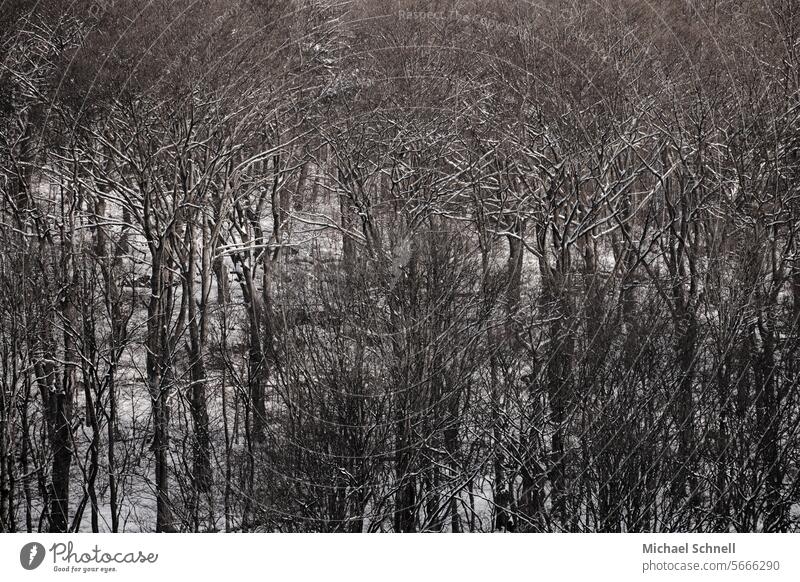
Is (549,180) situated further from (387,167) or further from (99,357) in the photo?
Result: (99,357)

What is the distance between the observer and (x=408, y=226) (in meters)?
14.4

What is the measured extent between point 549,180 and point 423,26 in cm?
339

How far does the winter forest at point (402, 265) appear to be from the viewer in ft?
45.1
